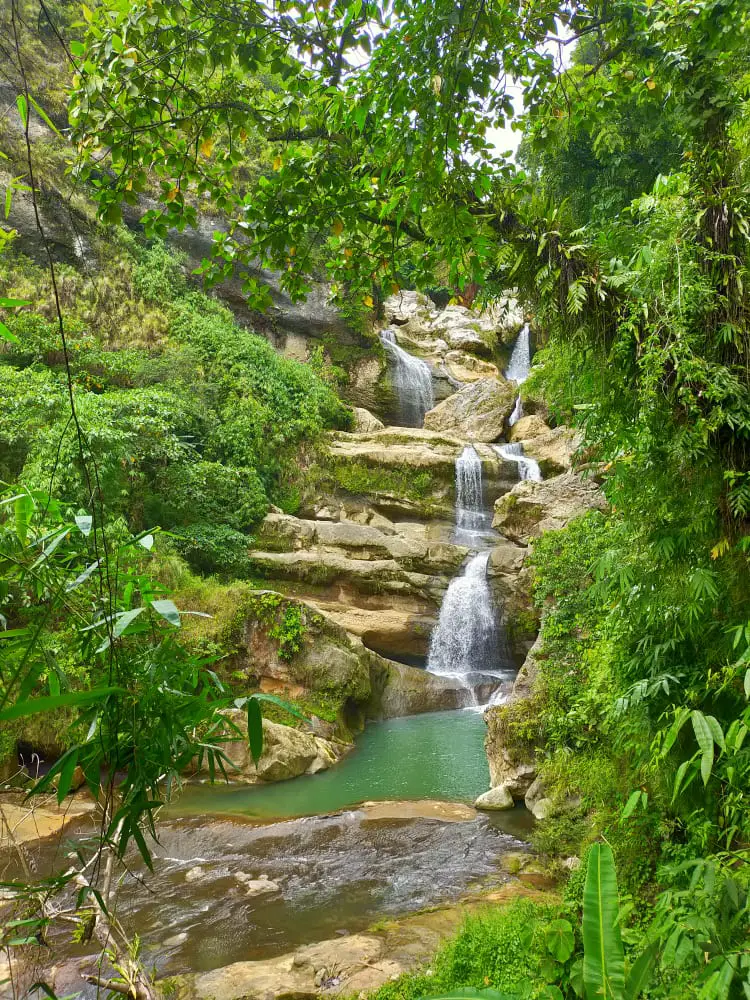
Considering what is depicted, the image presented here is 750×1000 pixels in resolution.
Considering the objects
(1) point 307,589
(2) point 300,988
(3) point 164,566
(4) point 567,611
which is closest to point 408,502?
(1) point 307,589

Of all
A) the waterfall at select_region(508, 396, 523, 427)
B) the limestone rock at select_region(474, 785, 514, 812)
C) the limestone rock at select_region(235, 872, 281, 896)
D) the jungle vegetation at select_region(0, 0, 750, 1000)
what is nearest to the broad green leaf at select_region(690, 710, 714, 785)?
the jungle vegetation at select_region(0, 0, 750, 1000)

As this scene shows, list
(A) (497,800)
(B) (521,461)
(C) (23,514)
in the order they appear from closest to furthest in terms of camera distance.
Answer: (C) (23,514) < (A) (497,800) < (B) (521,461)

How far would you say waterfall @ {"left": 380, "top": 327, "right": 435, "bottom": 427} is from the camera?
70.4 feet

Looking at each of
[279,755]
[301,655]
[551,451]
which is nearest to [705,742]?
[279,755]

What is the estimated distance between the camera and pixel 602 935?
1.31m

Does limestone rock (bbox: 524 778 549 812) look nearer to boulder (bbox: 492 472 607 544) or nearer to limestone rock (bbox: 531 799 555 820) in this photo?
limestone rock (bbox: 531 799 555 820)

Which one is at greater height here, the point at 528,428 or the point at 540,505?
the point at 528,428

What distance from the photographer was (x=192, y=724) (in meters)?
1.30

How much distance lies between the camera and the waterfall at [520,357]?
77.2ft

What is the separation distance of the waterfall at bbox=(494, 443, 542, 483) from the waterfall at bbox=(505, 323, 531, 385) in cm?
673

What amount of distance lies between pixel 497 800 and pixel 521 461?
37.1 ft

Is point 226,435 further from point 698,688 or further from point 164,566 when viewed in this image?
point 698,688

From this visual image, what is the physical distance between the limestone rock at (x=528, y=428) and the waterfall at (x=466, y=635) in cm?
634

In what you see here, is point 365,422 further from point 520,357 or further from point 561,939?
point 561,939
